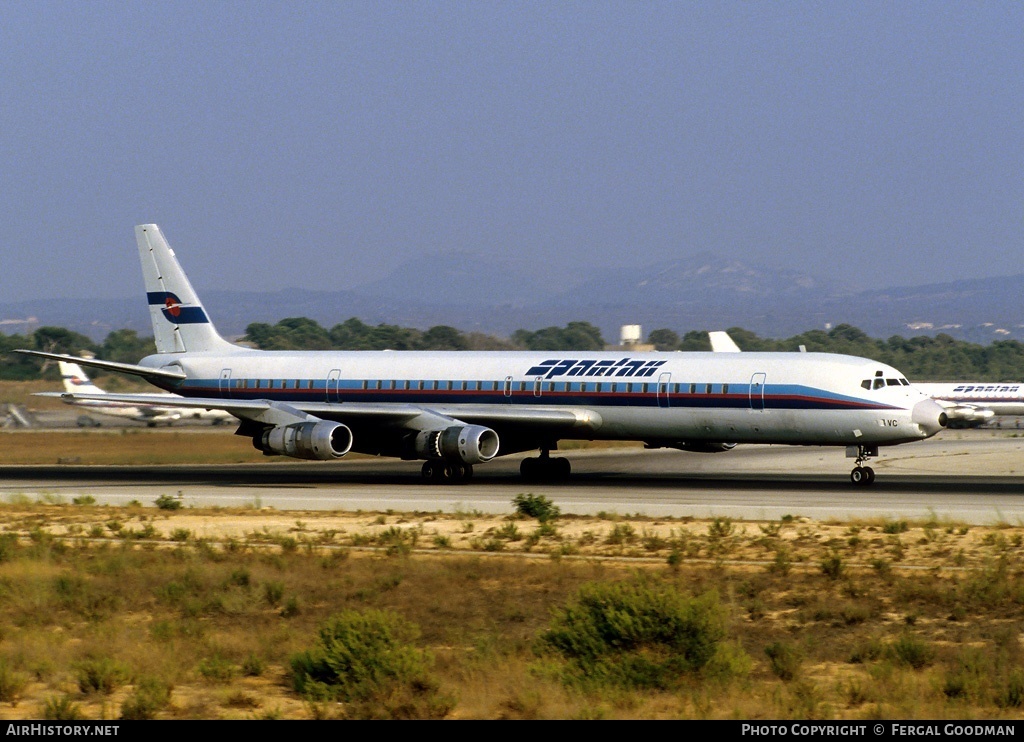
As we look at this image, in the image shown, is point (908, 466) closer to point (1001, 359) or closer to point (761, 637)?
point (761, 637)

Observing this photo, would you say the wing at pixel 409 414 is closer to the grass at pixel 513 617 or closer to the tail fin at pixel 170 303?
the tail fin at pixel 170 303

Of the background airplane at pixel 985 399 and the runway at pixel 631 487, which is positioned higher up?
the background airplane at pixel 985 399

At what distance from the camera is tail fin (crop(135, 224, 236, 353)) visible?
4788 cm

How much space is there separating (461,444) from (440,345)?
374ft

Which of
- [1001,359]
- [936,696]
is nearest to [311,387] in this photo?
[936,696]

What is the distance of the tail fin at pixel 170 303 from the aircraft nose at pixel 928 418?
78.4 feet

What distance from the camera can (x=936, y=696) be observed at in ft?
45.4

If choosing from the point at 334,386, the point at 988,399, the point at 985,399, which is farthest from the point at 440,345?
the point at 334,386

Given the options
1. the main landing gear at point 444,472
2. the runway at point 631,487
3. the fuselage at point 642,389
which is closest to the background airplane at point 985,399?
the runway at point 631,487

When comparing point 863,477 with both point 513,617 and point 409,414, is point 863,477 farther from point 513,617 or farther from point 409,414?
point 513,617

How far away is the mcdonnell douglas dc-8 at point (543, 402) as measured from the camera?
3675 centimetres

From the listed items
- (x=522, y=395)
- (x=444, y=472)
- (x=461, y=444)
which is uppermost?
(x=522, y=395)

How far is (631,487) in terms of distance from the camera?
3831 cm

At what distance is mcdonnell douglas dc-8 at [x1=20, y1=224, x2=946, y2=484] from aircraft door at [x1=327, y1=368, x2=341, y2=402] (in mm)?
45
